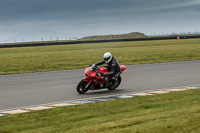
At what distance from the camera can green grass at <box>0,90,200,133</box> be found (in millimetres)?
6480

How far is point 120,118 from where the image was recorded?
24.9 ft

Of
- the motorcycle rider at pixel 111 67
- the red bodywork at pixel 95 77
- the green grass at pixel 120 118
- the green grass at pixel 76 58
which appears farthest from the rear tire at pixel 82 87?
the green grass at pixel 76 58

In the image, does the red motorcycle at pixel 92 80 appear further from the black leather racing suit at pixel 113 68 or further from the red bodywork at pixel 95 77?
the black leather racing suit at pixel 113 68

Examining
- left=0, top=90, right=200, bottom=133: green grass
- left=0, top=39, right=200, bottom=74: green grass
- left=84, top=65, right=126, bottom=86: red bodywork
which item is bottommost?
left=0, top=39, right=200, bottom=74: green grass

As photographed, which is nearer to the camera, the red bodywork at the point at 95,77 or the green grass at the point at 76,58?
the red bodywork at the point at 95,77

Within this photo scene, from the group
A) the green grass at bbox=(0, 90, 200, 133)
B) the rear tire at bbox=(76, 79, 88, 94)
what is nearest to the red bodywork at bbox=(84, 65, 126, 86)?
the rear tire at bbox=(76, 79, 88, 94)

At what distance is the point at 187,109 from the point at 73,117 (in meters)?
2.51

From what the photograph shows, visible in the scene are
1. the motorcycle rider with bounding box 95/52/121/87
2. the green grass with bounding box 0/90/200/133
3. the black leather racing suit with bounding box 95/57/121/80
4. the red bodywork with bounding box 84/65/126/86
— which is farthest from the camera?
the black leather racing suit with bounding box 95/57/121/80

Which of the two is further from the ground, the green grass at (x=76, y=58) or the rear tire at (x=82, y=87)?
the rear tire at (x=82, y=87)

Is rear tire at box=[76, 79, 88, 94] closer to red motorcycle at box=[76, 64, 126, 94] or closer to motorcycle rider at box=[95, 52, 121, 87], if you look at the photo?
red motorcycle at box=[76, 64, 126, 94]

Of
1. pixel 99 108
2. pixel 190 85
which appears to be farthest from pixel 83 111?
pixel 190 85

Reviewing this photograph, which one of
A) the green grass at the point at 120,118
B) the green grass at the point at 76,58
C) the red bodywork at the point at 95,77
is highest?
the red bodywork at the point at 95,77

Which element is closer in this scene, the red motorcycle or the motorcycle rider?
the red motorcycle

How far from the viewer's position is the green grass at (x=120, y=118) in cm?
648
